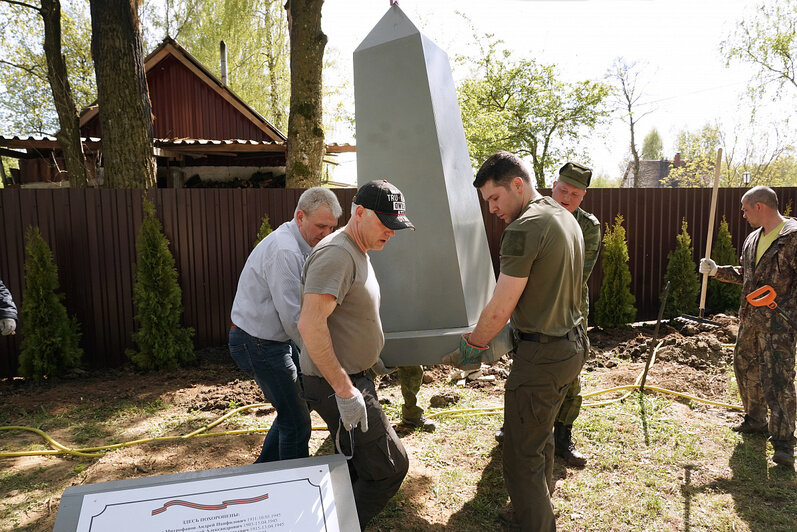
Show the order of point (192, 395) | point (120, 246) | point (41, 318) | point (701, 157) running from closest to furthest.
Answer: point (192, 395)
point (41, 318)
point (120, 246)
point (701, 157)

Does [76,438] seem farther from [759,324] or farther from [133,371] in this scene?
[759,324]

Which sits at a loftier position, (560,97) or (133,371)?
(560,97)

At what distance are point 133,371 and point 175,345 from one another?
605 mm

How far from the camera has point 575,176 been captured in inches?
150

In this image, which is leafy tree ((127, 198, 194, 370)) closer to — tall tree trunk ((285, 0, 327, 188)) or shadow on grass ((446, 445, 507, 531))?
tall tree trunk ((285, 0, 327, 188))

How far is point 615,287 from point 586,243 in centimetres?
477

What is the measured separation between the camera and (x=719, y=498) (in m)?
3.43

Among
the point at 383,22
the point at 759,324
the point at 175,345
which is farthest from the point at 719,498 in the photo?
the point at 175,345

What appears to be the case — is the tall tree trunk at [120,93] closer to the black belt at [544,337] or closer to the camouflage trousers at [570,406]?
the camouflage trousers at [570,406]

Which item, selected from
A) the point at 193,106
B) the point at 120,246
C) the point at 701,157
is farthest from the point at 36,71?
the point at 701,157

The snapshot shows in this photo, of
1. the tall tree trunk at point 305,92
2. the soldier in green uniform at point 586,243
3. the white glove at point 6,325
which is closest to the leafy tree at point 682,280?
the soldier in green uniform at point 586,243

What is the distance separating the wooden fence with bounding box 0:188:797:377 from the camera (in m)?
6.32

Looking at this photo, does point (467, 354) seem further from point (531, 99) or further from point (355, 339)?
point (531, 99)

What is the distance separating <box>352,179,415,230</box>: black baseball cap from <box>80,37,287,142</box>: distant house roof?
12597mm
